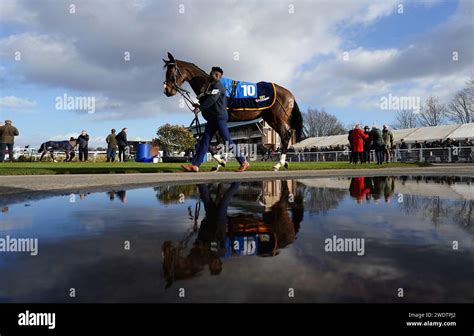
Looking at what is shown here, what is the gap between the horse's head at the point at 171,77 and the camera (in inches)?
410

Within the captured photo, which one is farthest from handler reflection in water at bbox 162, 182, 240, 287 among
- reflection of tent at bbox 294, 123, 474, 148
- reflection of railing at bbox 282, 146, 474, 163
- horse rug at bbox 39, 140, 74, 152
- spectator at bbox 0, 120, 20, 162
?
reflection of tent at bbox 294, 123, 474, 148

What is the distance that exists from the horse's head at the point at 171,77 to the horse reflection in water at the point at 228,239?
6850 millimetres

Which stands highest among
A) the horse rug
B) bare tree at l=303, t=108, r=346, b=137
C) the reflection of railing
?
bare tree at l=303, t=108, r=346, b=137

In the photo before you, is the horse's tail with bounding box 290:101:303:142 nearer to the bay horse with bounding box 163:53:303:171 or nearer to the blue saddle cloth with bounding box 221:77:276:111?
the bay horse with bounding box 163:53:303:171

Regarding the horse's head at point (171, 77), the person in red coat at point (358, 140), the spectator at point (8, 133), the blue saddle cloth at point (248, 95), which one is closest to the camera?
the horse's head at point (171, 77)

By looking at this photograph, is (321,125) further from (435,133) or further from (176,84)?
(176,84)

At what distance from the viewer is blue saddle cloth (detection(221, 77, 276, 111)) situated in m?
10.8

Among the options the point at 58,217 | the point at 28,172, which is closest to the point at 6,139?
the point at 28,172

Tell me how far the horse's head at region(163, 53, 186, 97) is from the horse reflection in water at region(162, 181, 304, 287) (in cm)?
685

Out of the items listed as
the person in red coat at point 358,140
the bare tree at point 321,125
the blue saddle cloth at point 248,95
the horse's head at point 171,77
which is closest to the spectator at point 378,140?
the person in red coat at point 358,140

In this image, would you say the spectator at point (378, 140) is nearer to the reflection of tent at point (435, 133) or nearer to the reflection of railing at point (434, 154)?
the reflection of railing at point (434, 154)

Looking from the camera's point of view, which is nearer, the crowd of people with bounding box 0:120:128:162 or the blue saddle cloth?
the blue saddle cloth
